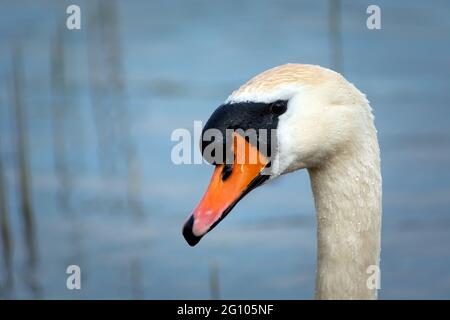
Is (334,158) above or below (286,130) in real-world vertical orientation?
below

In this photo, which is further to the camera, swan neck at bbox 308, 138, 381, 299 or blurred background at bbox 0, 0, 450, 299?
blurred background at bbox 0, 0, 450, 299

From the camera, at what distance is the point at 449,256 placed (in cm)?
862

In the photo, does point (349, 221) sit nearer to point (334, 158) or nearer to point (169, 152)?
point (334, 158)

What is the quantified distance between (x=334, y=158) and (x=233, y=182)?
435 mm

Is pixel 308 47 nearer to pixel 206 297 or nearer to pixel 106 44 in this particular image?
pixel 106 44

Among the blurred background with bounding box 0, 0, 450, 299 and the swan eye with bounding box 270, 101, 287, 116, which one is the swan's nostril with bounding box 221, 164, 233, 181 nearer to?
the swan eye with bounding box 270, 101, 287, 116

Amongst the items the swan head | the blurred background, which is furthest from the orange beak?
the blurred background

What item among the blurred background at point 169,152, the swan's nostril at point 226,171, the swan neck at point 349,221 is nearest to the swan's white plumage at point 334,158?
the swan neck at point 349,221

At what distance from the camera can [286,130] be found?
16.8ft

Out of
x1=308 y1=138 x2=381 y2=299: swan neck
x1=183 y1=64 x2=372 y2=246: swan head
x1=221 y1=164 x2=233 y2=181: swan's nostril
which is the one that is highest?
x1=183 y1=64 x2=372 y2=246: swan head

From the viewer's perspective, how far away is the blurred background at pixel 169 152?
8.35 m

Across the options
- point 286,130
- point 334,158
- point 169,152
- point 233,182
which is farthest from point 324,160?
point 169,152

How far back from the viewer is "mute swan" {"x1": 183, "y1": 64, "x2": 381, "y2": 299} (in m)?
5.03

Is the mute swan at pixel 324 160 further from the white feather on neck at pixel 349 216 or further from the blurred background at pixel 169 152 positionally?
the blurred background at pixel 169 152
